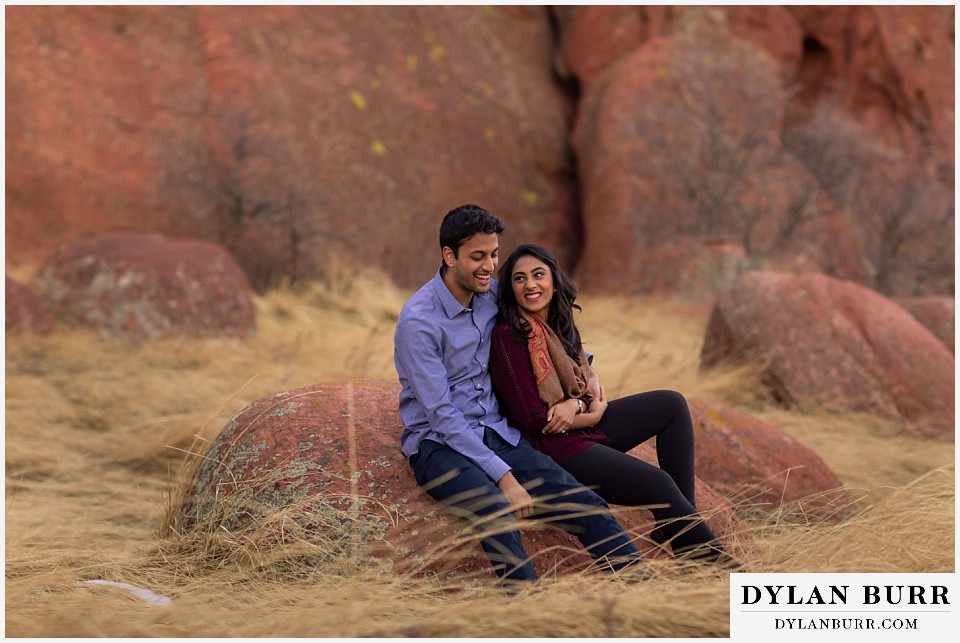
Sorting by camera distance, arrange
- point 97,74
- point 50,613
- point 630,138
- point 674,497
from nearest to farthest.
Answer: point 50,613 → point 674,497 → point 97,74 → point 630,138

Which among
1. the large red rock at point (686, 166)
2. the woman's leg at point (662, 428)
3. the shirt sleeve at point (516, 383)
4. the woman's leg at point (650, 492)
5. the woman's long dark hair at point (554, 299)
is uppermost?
the large red rock at point (686, 166)

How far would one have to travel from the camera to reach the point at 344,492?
3359mm

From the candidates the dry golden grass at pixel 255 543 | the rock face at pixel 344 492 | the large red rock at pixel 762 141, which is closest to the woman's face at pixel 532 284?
the rock face at pixel 344 492

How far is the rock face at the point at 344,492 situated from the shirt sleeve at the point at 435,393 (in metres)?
0.23

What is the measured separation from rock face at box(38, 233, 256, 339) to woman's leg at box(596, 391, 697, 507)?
549cm

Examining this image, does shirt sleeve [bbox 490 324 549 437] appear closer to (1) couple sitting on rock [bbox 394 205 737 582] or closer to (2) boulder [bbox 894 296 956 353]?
(1) couple sitting on rock [bbox 394 205 737 582]

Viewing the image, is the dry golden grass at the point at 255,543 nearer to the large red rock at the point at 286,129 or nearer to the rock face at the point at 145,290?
the rock face at the point at 145,290

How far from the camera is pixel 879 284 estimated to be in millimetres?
12680

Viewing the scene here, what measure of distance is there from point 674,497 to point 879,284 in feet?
34.5

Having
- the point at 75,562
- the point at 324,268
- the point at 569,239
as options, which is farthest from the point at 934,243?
the point at 75,562

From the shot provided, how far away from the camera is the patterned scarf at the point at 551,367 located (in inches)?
134

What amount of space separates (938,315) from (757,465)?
435 centimetres

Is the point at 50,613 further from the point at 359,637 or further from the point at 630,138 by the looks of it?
the point at 630,138

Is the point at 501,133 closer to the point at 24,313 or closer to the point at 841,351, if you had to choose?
the point at 24,313
